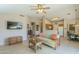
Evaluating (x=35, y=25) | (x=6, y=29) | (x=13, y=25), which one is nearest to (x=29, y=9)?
(x=35, y=25)

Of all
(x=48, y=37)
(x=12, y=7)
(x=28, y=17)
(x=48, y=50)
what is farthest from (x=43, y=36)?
(x=12, y=7)

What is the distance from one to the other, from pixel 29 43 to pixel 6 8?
97cm

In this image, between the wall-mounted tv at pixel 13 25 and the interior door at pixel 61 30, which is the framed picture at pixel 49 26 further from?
the wall-mounted tv at pixel 13 25

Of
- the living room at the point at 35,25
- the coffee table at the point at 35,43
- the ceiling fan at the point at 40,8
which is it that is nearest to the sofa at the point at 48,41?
the living room at the point at 35,25

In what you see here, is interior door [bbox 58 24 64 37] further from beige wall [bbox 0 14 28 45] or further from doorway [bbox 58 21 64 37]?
beige wall [bbox 0 14 28 45]

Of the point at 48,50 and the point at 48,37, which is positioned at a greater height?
the point at 48,37

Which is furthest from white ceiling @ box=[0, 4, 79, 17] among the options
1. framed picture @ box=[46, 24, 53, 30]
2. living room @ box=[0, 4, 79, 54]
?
framed picture @ box=[46, 24, 53, 30]

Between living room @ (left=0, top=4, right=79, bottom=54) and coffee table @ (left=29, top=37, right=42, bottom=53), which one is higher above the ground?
living room @ (left=0, top=4, right=79, bottom=54)

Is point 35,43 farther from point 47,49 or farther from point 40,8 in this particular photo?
point 40,8

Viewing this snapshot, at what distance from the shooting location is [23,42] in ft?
9.05

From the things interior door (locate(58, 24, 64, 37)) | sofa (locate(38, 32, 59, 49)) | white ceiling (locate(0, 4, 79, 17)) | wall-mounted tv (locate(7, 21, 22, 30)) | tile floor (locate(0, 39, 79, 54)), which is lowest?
tile floor (locate(0, 39, 79, 54))

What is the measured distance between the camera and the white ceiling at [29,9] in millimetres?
2648

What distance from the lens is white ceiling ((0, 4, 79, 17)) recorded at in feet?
8.69
